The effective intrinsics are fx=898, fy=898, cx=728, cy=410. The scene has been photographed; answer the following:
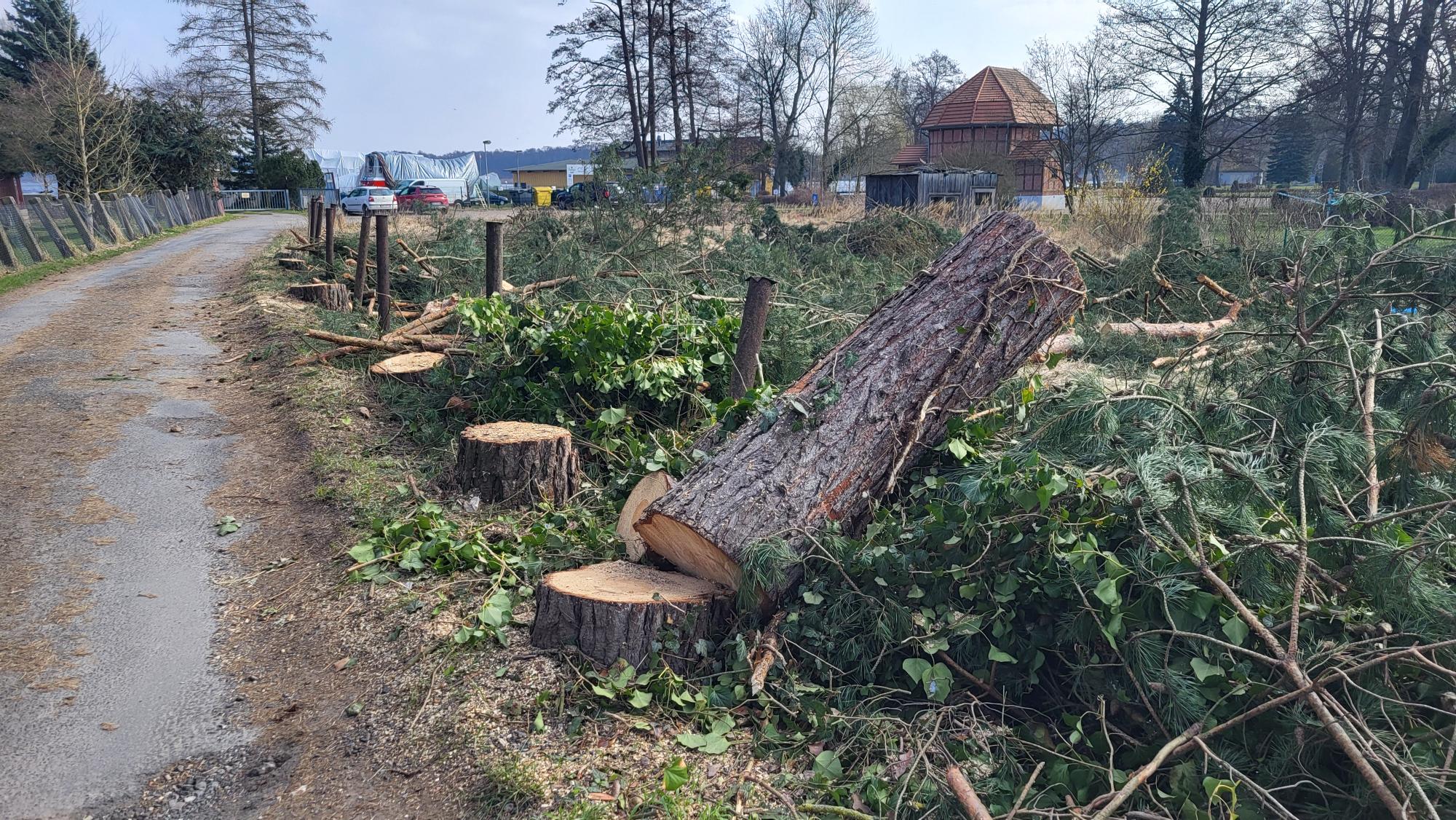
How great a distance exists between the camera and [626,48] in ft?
96.3

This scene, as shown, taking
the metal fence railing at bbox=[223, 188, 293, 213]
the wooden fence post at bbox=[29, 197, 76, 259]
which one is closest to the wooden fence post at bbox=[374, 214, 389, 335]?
the wooden fence post at bbox=[29, 197, 76, 259]

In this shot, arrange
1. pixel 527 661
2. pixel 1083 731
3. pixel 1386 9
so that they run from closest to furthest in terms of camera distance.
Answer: pixel 1083 731, pixel 527 661, pixel 1386 9

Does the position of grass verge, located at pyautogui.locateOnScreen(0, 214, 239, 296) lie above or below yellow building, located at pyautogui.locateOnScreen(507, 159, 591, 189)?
below

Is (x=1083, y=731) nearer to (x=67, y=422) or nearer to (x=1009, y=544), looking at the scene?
(x=1009, y=544)

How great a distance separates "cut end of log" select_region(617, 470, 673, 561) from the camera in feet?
14.3

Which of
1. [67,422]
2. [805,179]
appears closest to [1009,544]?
[67,422]

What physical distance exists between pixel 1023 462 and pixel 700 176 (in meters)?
8.32

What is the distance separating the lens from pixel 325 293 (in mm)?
11938

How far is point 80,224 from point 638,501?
20.5 m

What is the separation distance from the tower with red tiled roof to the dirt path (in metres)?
31.6

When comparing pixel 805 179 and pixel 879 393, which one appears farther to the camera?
pixel 805 179

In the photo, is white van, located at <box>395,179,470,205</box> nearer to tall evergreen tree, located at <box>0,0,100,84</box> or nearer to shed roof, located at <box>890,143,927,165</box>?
tall evergreen tree, located at <box>0,0,100,84</box>

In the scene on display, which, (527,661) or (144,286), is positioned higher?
(144,286)

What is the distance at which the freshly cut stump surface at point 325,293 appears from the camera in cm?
1179
